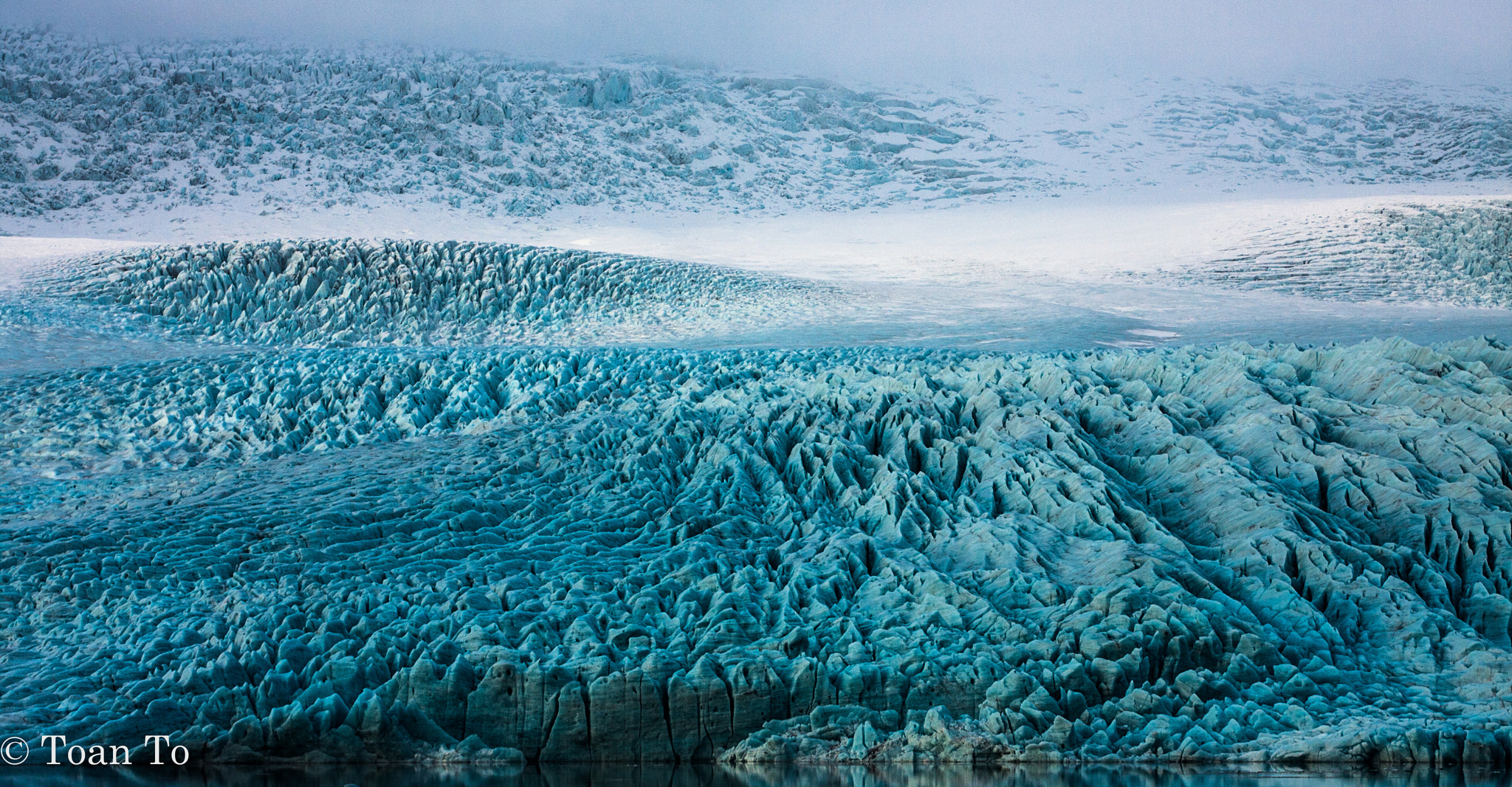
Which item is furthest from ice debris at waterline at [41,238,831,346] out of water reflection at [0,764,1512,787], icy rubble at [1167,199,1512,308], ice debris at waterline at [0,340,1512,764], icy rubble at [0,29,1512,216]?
icy rubble at [0,29,1512,216]

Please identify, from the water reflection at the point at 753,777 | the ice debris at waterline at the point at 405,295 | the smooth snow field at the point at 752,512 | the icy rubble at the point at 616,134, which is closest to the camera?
the water reflection at the point at 753,777

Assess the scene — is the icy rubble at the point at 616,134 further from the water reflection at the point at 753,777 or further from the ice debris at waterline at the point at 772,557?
the water reflection at the point at 753,777

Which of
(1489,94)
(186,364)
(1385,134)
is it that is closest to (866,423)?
(186,364)

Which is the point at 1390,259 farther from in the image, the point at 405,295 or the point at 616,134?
the point at 616,134

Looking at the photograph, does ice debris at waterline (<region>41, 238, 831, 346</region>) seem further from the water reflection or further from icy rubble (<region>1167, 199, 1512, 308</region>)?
the water reflection

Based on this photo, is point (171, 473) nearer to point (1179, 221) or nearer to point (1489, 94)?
point (1179, 221)

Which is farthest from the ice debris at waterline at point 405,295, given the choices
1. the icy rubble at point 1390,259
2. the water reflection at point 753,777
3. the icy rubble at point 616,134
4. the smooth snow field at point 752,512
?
the icy rubble at point 616,134

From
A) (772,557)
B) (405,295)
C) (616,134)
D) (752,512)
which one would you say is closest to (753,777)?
(772,557)
